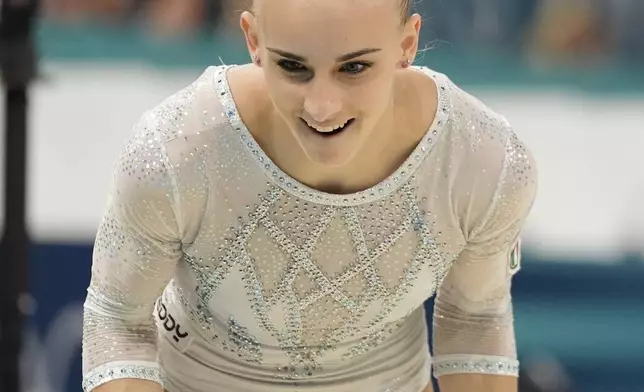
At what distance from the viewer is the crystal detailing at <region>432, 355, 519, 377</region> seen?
1170mm

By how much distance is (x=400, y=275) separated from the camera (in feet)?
3.52

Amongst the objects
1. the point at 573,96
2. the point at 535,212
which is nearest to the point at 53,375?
the point at 535,212

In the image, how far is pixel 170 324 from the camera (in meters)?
1.15

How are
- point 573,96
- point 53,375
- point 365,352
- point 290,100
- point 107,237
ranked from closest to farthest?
point 290,100
point 107,237
point 365,352
point 53,375
point 573,96

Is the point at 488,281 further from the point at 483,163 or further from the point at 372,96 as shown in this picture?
the point at 372,96

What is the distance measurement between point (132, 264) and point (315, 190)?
197 millimetres

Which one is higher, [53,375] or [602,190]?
[602,190]

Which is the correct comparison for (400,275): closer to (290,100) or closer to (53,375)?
(290,100)

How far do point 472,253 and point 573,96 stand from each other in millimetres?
1814

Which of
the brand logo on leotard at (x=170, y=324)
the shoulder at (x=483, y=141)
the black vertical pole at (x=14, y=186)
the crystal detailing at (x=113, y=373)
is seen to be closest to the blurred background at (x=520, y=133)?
the black vertical pole at (x=14, y=186)

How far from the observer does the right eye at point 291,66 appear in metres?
0.89

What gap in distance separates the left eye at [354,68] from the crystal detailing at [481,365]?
0.43 metres

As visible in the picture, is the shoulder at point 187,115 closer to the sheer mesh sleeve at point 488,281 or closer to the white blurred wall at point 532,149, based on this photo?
the sheer mesh sleeve at point 488,281

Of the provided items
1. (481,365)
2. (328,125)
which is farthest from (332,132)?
(481,365)
